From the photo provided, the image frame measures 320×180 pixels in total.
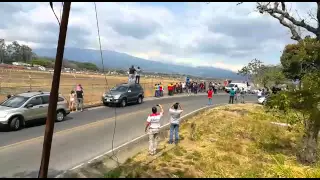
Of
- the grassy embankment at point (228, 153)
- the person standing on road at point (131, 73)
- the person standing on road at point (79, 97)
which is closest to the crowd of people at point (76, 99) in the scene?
the person standing on road at point (79, 97)

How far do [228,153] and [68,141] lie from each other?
20.1 ft

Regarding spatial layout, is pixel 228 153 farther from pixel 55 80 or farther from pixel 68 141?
pixel 55 80

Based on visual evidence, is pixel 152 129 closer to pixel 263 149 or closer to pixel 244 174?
pixel 244 174

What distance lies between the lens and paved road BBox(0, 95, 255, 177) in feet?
35.6

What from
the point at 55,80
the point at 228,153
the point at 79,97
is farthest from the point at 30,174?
the point at 79,97

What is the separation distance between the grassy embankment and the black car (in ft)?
26.7

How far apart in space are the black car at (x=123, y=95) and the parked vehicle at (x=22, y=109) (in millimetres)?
7649

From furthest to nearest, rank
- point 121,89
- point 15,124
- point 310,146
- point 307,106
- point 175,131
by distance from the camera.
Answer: point 121,89
point 15,124
point 175,131
point 310,146
point 307,106

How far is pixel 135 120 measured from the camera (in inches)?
821

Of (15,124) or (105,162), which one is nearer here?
(105,162)

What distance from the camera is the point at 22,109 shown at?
17297 mm

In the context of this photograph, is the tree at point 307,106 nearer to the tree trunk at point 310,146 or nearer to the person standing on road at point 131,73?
the tree trunk at point 310,146

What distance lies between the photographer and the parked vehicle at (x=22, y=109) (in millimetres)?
16438

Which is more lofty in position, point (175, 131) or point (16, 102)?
point (16, 102)
